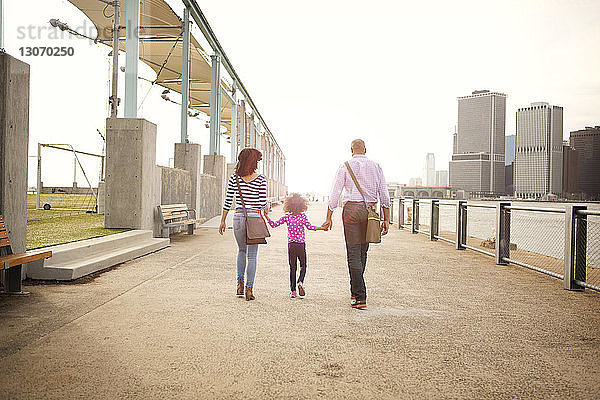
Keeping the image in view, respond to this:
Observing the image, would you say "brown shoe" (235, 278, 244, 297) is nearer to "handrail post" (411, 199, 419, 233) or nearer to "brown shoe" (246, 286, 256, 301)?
"brown shoe" (246, 286, 256, 301)

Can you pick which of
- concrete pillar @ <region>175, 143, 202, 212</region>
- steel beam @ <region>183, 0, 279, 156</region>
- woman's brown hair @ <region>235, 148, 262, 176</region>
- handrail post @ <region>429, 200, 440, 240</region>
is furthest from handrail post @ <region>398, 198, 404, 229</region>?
woman's brown hair @ <region>235, 148, 262, 176</region>

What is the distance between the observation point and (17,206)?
649 cm

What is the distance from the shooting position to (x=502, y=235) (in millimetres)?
9828

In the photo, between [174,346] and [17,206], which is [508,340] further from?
[17,206]

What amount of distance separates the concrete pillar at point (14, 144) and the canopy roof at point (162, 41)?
355 inches

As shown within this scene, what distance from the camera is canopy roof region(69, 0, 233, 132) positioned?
1494 cm

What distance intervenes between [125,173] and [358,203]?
708cm

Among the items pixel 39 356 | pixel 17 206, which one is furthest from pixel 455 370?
pixel 17 206

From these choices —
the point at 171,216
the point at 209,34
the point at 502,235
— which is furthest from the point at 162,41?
the point at 502,235

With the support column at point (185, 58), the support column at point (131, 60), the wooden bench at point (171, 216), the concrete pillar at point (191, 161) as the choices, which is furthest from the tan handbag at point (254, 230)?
the support column at point (185, 58)

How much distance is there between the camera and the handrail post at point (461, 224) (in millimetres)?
12258

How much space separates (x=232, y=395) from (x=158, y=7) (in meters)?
14.4

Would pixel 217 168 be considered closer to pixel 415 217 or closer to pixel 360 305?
pixel 415 217

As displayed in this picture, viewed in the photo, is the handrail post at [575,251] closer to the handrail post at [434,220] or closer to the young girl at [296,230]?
the young girl at [296,230]
